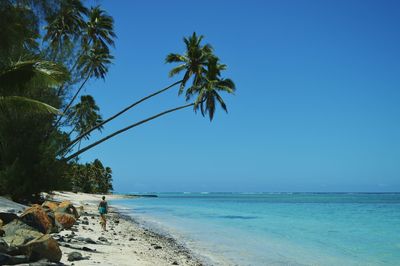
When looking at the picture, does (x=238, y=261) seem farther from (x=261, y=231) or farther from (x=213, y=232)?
(x=261, y=231)

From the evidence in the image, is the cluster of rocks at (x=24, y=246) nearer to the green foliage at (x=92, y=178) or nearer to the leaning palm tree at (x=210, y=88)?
the leaning palm tree at (x=210, y=88)

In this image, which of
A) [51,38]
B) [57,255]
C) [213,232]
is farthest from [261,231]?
[51,38]

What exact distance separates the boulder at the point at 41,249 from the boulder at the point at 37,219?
3136 mm

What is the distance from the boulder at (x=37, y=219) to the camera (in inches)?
433

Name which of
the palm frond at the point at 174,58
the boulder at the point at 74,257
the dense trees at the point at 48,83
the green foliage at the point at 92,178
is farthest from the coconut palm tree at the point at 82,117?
the boulder at the point at 74,257

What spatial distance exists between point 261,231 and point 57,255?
17.0 metres

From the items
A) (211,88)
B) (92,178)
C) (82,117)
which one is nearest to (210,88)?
(211,88)

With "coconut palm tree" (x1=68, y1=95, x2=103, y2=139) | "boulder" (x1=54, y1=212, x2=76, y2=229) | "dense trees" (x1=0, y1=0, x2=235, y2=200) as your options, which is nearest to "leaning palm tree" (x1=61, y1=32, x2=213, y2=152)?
"dense trees" (x1=0, y1=0, x2=235, y2=200)

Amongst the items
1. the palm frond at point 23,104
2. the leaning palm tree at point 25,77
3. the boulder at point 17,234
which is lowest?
the boulder at point 17,234

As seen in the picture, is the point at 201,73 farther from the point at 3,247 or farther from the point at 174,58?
the point at 3,247

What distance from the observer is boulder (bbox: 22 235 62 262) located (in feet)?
25.7

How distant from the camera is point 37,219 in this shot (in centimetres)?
1133

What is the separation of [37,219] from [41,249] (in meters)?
3.67

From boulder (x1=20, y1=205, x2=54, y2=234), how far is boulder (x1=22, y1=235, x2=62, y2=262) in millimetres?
3136
